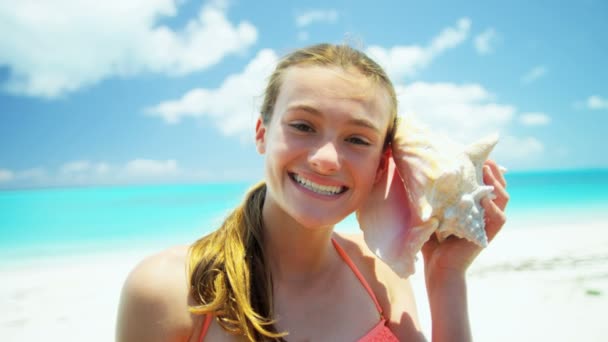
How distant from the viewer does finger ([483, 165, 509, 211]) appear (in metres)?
1.70

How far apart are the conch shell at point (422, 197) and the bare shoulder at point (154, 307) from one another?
0.89 metres

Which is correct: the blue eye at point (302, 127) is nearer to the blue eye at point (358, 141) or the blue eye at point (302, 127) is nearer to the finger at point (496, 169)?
the blue eye at point (358, 141)

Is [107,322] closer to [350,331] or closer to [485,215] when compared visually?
[350,331]

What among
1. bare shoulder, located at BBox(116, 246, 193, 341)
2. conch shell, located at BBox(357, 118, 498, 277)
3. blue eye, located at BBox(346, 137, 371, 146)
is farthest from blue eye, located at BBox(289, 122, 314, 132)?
bare shoulder, located at BBox(116, 246, 193, 341)

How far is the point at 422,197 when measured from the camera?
1.51 m

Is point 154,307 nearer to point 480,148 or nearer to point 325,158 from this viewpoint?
point 325,158

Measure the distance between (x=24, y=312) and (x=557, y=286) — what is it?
26.2 ft

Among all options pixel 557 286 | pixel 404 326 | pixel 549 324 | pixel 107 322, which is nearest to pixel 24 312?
pixel 107 322

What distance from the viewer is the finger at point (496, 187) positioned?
5.57 ft

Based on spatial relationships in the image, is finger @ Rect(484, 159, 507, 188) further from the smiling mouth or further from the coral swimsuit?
the coral swimsuit

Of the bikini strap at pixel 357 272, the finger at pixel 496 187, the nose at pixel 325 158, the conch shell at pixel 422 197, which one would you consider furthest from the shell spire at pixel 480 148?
the bikini strap at pixel 357 272

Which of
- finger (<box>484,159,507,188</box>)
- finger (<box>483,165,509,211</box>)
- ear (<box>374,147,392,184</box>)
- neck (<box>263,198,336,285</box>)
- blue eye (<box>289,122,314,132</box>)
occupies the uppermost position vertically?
blue eye (<box>289,122,314,132</box>)

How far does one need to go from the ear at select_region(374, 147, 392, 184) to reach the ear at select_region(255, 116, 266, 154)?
597 mm

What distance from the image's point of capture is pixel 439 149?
153 cm
